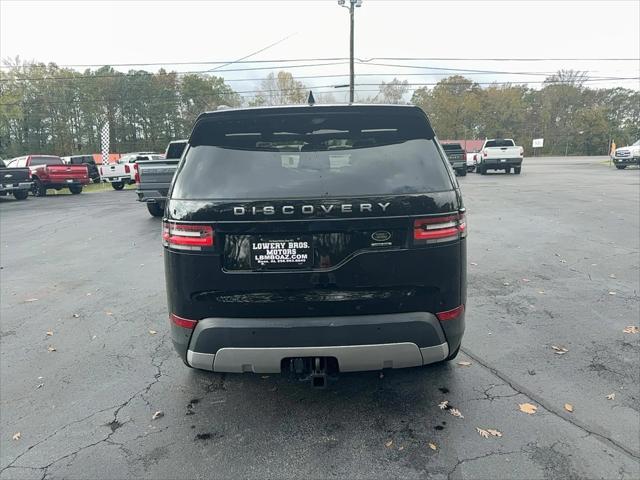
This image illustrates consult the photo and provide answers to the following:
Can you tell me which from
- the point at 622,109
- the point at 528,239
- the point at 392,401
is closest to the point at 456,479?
the point at 392,401

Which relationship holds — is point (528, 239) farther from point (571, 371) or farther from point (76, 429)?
point (76, 429)

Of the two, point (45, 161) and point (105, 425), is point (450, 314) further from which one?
point (45, 161)

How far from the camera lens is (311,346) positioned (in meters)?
2.55

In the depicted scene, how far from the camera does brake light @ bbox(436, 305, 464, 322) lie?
2.67 meters

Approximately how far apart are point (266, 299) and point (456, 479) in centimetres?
137

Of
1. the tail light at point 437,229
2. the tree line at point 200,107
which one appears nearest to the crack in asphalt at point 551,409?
the tail light at point 437,229

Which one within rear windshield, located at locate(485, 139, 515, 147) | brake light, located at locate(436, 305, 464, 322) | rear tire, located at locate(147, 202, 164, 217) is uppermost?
rear windshield, located at locate(485, 139, 515, 147)

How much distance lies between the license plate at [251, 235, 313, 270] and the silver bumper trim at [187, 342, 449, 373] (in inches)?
18.4

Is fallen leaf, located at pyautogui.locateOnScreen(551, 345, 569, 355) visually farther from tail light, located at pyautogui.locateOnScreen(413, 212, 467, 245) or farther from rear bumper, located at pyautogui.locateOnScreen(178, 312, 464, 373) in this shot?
tail light, located at pyautogui.locateOnScreen(413, 212, 467, 245)

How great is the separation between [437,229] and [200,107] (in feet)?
225

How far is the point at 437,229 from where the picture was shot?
2.59 metres

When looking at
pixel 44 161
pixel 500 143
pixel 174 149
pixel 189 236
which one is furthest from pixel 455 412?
pixel 500 143

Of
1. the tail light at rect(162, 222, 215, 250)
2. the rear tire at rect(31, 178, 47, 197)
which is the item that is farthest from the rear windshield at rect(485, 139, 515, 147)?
the tail light at rect(162, 222, 215, 250)

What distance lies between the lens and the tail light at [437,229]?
8.41 feet
